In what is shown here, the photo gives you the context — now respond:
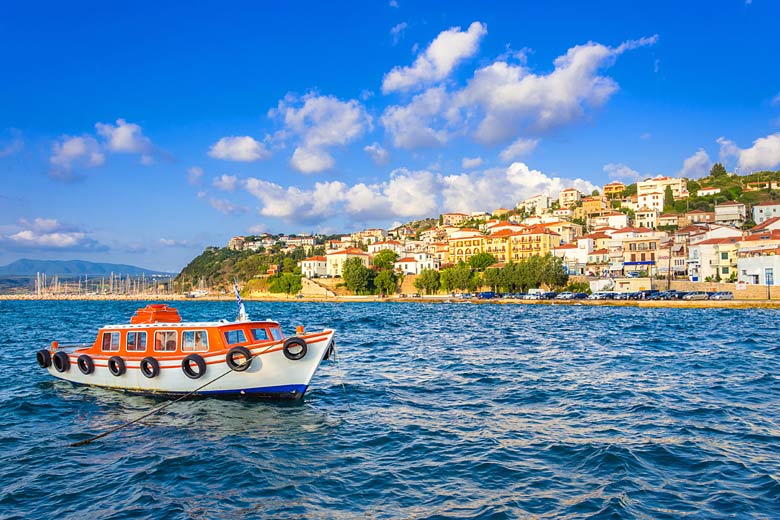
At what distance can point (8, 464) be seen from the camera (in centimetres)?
1163

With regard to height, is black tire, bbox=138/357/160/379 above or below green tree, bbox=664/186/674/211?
below

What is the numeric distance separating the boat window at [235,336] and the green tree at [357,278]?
338 ft

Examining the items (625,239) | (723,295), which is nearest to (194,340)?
(723,295)

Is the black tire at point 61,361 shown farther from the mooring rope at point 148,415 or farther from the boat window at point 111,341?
the mooring rope at point 148,415

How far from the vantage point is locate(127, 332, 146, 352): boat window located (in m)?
17.6

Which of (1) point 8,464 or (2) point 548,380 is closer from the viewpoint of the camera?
(1) point 8,464

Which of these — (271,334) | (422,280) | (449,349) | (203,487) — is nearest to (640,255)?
(422,280)

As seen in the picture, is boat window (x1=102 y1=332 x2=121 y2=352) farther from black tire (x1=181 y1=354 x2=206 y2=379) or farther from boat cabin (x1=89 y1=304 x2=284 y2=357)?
black tire (x1=181 y1=354 x2=206 y2=379)

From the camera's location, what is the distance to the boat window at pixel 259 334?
16.9 meters

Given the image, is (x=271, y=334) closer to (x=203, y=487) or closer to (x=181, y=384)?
(x=181, y=384)

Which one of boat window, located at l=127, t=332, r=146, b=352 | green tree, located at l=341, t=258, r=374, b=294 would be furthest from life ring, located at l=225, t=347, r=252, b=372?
green tree, located at l=341, t=258, r=374, b=294

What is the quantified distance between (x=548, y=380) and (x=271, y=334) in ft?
31.3

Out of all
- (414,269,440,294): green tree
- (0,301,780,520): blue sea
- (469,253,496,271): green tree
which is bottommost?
(0,301,780,520): blue sea

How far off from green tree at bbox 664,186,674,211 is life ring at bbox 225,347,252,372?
145 metres
